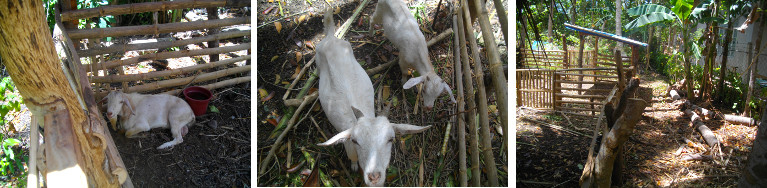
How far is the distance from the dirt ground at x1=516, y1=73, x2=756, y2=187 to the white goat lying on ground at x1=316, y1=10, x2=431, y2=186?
186cm

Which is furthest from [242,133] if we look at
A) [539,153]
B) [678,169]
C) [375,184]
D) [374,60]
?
[678,169]

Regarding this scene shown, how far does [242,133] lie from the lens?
449 centimetres

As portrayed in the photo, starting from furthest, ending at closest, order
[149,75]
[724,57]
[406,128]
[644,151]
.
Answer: [724,57]
[644,151]
[149,75]
[406,128]

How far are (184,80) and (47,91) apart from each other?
2.87 metres

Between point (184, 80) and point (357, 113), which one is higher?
point (184, 80)

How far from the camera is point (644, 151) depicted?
17.6 ft

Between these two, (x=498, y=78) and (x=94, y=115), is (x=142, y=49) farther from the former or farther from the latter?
(x=498, y=78)

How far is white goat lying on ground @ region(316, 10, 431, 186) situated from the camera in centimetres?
247

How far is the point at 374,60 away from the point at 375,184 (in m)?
1.76

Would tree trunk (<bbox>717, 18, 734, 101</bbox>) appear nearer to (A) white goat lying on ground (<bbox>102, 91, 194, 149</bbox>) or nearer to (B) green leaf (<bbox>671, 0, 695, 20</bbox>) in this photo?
(B) green leaf (<bbox>671, 0, 695, 20</bbox>)

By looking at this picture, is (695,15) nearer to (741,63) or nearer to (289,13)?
(741,63)

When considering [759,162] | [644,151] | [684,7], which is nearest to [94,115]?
[759,162]

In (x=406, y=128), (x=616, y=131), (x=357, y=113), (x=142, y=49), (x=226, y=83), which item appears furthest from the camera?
(x=226, y=83)

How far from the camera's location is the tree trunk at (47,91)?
1.88 meters
